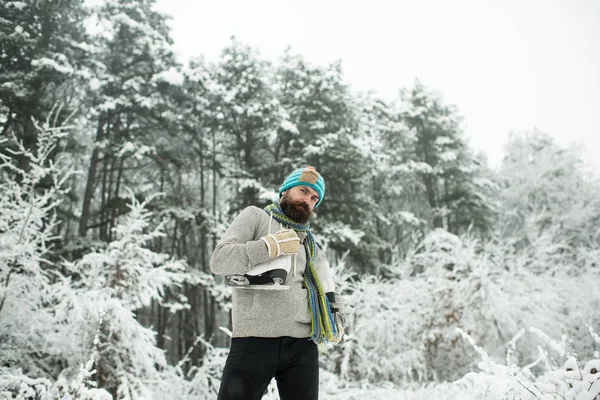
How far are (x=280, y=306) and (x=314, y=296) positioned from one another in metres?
0.26

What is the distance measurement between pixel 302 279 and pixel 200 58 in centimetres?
1236

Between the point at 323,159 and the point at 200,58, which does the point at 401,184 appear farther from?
the point at 200,58

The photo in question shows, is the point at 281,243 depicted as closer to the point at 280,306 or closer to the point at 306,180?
the point at 280,306

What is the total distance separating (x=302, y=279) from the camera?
220 centimetres

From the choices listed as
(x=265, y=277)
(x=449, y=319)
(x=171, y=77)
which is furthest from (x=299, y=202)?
(x=171, y=77)

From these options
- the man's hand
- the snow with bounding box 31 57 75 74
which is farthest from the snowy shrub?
the snow with bounding box 31 57 75 74

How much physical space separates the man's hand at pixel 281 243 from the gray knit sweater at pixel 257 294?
0.03m

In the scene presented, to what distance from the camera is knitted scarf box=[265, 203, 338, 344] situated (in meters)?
2.08

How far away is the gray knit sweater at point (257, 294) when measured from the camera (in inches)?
72.1

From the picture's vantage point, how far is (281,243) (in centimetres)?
187

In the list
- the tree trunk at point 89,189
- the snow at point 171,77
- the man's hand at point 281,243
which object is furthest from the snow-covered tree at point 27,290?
the snow at point 171,77

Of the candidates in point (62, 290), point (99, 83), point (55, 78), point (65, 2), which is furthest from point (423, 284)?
point (65, 2)

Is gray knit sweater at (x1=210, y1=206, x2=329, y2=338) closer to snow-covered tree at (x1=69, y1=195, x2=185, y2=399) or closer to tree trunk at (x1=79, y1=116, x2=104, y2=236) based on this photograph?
snow-covered tree at (x1=69, y1=195, x2=185, y2=399)

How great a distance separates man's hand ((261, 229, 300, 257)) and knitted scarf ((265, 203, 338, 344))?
0.92ft
